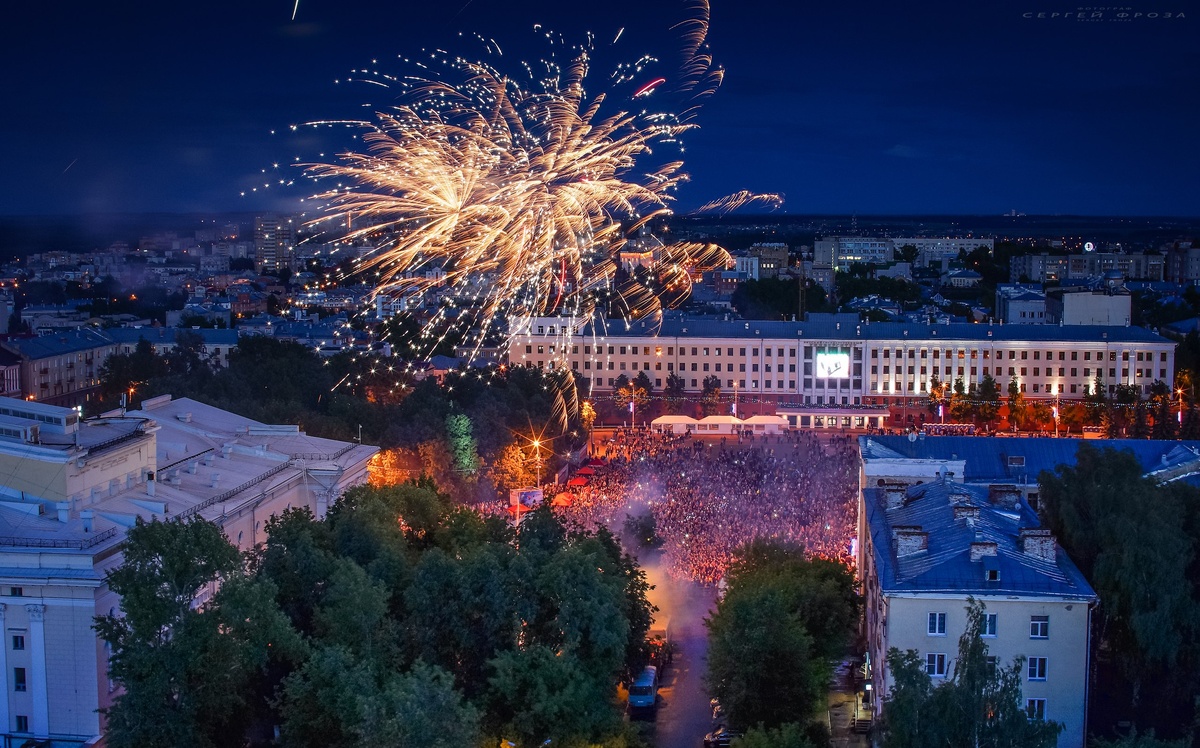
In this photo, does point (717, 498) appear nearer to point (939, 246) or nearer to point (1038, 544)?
point (1038, 544)

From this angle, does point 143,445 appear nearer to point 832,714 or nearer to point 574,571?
point 574,571

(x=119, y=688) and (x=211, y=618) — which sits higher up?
(x=211, y=618)

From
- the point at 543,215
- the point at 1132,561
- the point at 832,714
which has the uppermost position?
the point at 543,215

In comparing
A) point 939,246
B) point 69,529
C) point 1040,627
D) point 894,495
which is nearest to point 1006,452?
point 894,495

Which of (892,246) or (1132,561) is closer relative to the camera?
(1132,561)

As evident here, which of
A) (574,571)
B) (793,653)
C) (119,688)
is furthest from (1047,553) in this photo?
(119,688)

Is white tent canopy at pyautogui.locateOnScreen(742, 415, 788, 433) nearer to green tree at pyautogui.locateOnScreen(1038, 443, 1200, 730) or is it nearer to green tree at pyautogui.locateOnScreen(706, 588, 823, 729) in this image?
green tree at pyautogui.locateOnScreen(1038, 443, 1200, 730)

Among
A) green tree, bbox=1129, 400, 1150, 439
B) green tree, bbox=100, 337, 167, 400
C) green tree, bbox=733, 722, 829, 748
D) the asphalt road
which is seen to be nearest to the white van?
the asphalt road
